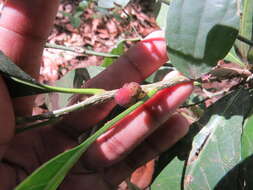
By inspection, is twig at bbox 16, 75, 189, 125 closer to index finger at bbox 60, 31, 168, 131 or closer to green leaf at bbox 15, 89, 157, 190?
green leaf at bbox 15, 89, 157, 190

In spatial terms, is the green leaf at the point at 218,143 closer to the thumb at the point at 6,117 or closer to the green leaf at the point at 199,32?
the green leaf at the point at 199,32

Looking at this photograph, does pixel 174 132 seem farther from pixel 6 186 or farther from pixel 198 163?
pixel 6 186

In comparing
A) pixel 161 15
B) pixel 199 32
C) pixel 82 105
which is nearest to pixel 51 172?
pixel 82 105

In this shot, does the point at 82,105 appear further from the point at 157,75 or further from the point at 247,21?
the point at 157,75

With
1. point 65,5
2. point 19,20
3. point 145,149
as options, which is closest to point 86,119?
point 145,149

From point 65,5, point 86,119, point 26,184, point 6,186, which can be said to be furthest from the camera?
point 65,5

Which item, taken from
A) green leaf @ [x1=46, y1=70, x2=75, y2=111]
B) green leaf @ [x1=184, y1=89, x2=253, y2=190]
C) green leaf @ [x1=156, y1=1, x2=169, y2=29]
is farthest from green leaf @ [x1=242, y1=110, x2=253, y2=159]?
green leaf @ [x1=46, y1=70, x2=75, y2=111]
